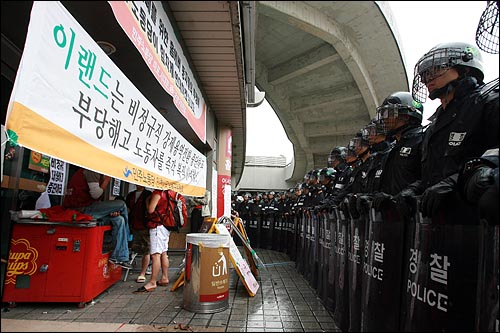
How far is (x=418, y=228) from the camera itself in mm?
2230

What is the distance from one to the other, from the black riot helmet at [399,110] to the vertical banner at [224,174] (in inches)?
201

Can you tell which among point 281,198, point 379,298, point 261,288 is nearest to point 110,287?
point 261,288

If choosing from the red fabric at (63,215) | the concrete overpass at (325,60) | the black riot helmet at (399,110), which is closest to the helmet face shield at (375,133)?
the black riot helmet at (399,110)

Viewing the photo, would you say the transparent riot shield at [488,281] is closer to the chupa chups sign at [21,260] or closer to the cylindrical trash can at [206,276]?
the cylindrical trash can at [206,276]

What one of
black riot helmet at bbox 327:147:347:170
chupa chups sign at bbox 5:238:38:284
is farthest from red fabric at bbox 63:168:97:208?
black riot helmet at bbox 327:147:347:170

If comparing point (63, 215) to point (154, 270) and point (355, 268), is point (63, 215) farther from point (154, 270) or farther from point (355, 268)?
point (355, 268)

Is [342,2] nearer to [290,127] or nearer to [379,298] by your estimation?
[290,127]

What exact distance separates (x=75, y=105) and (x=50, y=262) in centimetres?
278

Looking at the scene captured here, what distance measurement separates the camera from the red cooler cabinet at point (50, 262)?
3713mm

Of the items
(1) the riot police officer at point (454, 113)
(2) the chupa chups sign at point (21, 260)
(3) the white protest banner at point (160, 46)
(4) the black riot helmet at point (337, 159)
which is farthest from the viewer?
(4) the black riot helmet at point (337, 159)

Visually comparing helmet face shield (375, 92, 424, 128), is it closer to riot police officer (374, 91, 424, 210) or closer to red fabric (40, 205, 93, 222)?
riot police officer (374, 91, 424, 210)

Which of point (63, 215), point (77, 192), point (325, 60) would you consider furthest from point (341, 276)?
point (77, 192)

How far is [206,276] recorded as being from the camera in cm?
384

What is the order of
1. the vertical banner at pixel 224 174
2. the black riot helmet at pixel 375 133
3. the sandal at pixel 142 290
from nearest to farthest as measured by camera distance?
the black riot helmet at pixel 375 133 < the sandal at pixel 142 290 < the vertical banner at pixel 224 174
